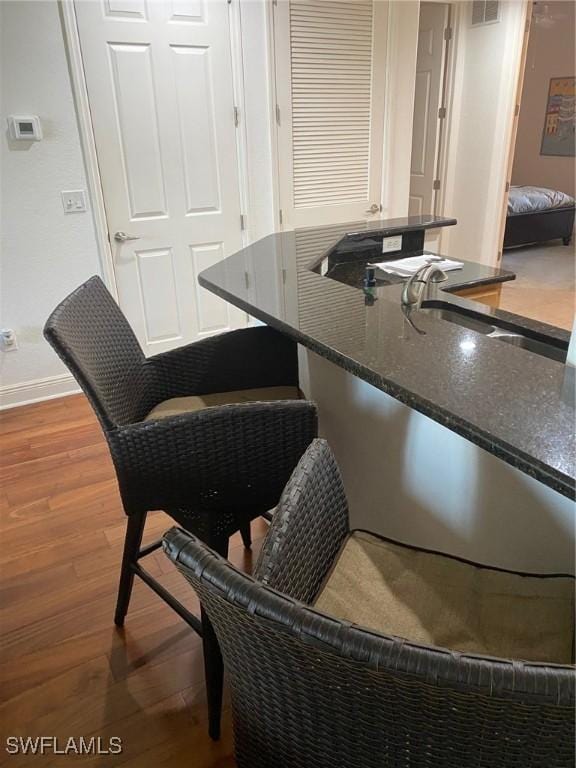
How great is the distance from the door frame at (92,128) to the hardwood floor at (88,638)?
140 centimetres

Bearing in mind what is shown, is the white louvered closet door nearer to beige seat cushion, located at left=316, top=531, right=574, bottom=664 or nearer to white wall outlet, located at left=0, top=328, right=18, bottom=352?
white wall outlet, located at left=0, top=328, right=18, bottom=352

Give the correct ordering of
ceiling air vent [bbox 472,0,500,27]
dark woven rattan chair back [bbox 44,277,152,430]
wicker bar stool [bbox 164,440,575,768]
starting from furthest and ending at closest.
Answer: ceiling air vent [bbox 472,0,500,27] → dark woven rattan chair back [bbox 44,277,152,430] → wicker bar stool [bbox 164,440,575,768]

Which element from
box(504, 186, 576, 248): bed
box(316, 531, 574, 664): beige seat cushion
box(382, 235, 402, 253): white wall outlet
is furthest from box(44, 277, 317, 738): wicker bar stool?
box(504, 186, 576, 248): bed

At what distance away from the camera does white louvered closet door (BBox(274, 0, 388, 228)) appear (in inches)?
134

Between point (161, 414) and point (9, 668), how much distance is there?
0.89 m

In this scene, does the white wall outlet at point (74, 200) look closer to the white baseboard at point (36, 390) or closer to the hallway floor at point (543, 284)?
the white baseboard at point (36, 390)

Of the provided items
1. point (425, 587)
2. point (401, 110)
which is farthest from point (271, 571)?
point (401, 110)

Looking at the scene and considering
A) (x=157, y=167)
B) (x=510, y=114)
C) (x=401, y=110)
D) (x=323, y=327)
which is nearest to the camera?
(x=323, y=327)

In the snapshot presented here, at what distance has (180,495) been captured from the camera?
135cm

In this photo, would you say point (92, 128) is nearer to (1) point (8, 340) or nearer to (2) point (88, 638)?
(1) point (8, 340)

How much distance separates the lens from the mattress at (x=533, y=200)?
648cm

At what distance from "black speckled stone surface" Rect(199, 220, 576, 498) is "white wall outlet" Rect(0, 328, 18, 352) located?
1.76 metres

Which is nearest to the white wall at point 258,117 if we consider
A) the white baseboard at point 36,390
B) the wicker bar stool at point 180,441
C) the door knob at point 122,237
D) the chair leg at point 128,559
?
the door knob at point 122,237

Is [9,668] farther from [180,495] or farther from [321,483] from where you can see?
[321,483]
